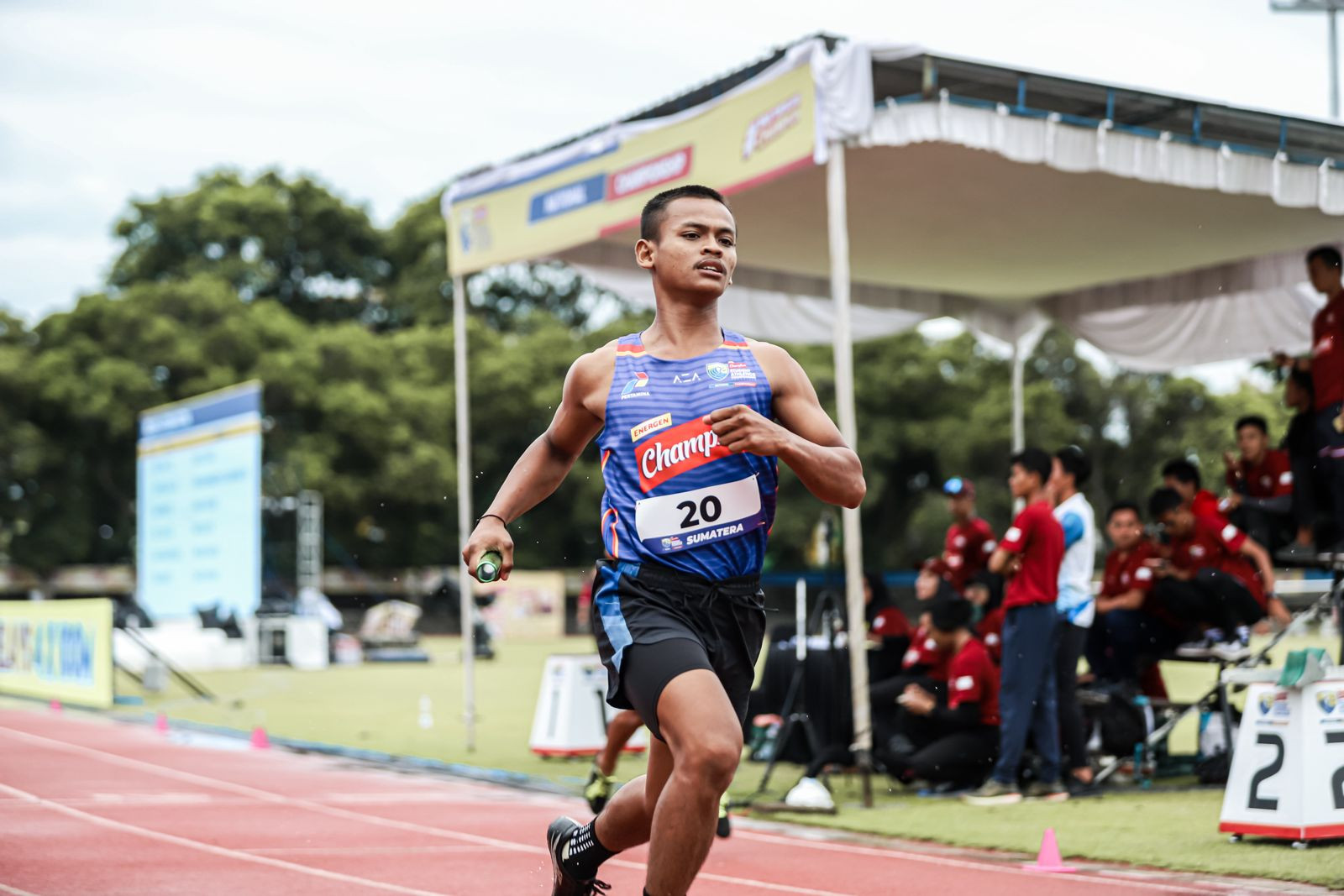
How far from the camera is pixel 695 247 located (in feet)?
14.1

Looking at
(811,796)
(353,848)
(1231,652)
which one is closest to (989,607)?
(1231,652)

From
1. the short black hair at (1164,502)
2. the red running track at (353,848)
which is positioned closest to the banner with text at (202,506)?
the red running track at (353,848)

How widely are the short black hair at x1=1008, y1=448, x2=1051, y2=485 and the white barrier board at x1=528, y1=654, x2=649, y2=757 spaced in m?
4.06

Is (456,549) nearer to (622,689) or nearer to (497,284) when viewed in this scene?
(497,284)

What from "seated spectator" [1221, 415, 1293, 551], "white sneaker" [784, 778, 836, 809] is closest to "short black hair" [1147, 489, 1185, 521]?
"seated spectator" [1221, 415, 1293, 551]

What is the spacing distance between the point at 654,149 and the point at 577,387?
6748 mm

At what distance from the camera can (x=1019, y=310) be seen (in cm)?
1631

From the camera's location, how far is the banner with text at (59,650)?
1827 centimetres

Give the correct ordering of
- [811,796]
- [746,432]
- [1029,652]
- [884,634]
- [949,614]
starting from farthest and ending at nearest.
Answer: [884,634]
[949,614]
[1029,652]
[811,796]
[746,432]

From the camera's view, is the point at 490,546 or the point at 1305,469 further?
the point at 1305,469

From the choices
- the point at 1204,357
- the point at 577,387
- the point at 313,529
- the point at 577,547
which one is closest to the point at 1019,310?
the point at 1204,357

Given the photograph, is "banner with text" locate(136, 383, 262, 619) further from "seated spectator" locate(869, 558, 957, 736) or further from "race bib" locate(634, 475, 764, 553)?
"race bib" locate(634, 475, 764, 553)

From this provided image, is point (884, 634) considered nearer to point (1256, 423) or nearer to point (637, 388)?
point (1256, 423)

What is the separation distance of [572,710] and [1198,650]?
4.87m
